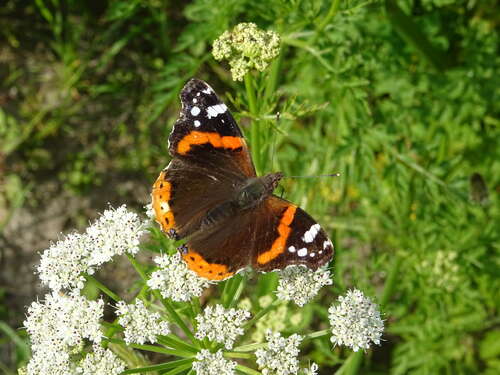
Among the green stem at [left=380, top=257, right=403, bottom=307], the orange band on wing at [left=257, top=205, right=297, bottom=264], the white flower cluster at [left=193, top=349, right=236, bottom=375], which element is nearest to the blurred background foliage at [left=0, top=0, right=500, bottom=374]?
the green stem at [left=380, top=257, right=403, bottom=307]

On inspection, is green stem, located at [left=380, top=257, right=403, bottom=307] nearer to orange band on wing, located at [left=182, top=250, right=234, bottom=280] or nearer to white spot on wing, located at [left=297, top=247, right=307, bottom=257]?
white spot on wing, located at [left=297, top=247, right=307, bottom=257]

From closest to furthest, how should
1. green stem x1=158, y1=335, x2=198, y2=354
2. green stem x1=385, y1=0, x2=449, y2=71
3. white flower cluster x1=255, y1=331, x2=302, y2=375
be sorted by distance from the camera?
white flower cluster x1=255, y1=331, x2=302, y2=375 < green stem x1=158, y1=335, x2=198, y2=354 < green stem x1=385, y1=0, x2=449, y2=71

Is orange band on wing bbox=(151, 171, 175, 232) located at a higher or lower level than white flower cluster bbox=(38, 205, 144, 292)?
higher

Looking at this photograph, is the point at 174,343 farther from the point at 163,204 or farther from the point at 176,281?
the point at 163,204

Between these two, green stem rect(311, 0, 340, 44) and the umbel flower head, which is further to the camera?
green stem rect(311, 0, 340, 44)

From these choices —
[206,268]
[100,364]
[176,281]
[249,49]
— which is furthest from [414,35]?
[100,364]

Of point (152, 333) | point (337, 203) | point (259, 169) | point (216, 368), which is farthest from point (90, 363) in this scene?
point (337, 203)

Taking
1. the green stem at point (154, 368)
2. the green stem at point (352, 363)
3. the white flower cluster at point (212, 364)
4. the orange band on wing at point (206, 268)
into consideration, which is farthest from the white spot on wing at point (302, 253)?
the green stem at point (352, 363)
